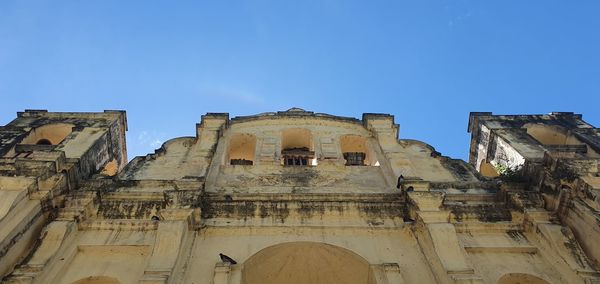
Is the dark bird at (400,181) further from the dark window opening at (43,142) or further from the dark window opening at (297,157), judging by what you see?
the dark window opening at (43,142)

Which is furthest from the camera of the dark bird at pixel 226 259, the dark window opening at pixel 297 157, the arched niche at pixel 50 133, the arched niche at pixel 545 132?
the arched niche at pixel 545 132

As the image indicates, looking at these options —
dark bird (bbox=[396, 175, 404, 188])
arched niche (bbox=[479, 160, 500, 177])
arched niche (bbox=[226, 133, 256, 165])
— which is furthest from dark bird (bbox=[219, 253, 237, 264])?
arched niche (bbox=[479, 160, 500, 177])

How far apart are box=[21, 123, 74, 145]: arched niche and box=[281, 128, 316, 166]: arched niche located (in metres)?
7.71

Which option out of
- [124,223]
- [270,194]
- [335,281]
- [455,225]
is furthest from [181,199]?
[455,225]

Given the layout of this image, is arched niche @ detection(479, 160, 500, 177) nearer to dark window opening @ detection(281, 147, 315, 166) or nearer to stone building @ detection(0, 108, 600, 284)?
stone building @ detection(0, 108, 600, 284)

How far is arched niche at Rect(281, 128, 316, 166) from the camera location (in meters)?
17.1

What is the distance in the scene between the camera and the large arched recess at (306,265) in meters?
10.8

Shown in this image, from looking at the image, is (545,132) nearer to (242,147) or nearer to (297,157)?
(297,157)

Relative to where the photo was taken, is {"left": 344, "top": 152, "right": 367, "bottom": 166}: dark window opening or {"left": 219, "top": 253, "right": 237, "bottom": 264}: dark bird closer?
{"left": 219, "top": 253, "right": 237, "bottom": 264}: dark bird

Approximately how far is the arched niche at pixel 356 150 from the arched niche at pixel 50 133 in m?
9.91

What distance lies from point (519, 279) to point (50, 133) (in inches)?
633

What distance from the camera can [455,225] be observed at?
11633 millimetres

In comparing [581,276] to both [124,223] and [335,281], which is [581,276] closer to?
[335,281]

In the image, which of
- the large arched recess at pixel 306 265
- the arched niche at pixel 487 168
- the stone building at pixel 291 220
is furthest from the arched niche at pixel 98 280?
the arched niche at pixel 487 168
